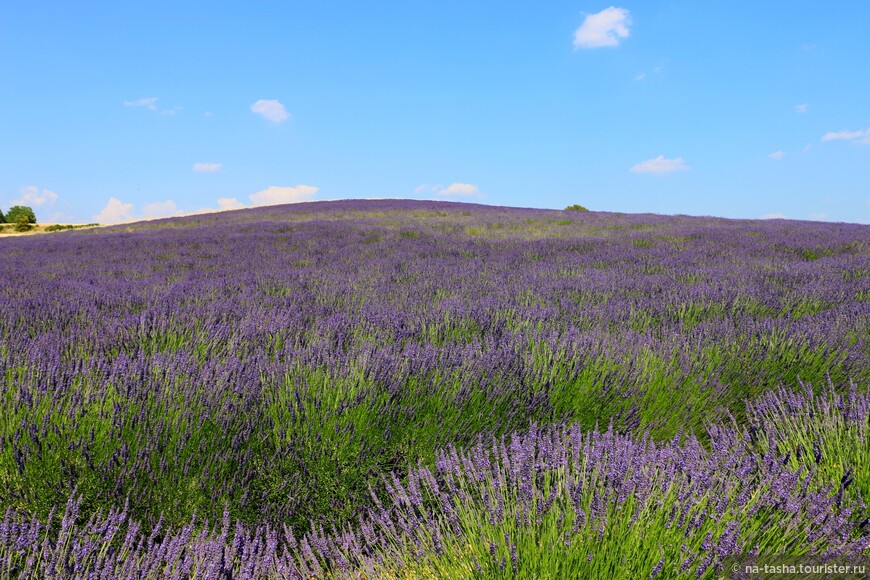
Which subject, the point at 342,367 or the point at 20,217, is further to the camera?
the point at 20,217

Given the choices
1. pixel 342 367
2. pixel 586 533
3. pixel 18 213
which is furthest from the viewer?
pixel 18 213

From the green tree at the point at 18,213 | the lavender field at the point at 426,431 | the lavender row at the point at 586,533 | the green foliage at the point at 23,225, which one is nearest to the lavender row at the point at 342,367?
the lavender field at the point at 426,431

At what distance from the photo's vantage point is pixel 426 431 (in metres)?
2.06

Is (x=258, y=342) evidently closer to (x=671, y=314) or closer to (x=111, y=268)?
(x=671, y=314)

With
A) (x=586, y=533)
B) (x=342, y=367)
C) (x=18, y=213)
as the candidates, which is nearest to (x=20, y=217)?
(x=18, y=213)

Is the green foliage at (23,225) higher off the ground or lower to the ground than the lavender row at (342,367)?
higher

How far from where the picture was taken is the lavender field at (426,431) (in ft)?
4.23

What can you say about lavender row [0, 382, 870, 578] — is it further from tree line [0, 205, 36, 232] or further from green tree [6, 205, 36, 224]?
green tree [6, 205, 36, 224]

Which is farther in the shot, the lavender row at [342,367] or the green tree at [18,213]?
the green tree at [18,213]

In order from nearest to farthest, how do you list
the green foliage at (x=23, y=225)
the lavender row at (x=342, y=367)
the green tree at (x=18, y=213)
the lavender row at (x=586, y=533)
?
the lavender row at (x=586, y=533)
the lavender row at (x=342, y=367)
the green foliage at (x=23, y=225)
the green tree at (x=18, y=213)

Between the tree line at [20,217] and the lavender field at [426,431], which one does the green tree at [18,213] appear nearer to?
the tree line at [20,217]

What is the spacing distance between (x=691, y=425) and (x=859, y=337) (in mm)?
1661

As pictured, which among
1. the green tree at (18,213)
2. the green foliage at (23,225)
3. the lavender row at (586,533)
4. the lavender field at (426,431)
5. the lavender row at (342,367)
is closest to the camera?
the lavender row at (586,533)

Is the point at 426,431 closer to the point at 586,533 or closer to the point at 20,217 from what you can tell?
the point at 586,533
